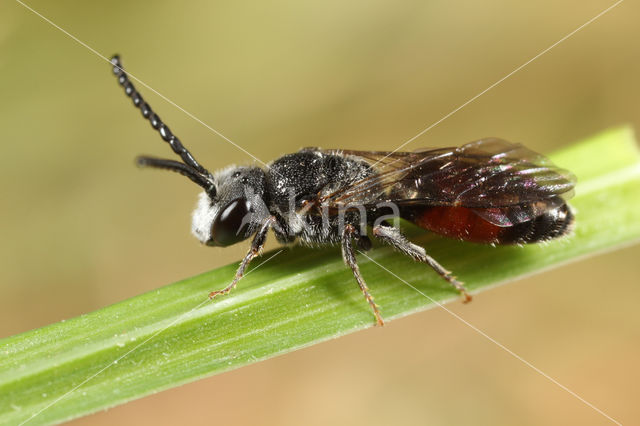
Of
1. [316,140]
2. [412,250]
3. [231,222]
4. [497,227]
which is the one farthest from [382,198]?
[316,140]

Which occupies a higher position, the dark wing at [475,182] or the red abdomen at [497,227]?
the dark wing at [475,182]

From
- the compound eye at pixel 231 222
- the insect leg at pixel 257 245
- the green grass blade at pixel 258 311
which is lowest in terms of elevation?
the green grass blade at pixel 258 311

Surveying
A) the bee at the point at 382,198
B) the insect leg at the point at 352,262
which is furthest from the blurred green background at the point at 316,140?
the insect leg at the point at 352,262

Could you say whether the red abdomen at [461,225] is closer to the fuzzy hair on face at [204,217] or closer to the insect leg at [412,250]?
the insect leg at [412,250]

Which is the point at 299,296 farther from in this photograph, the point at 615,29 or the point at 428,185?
the point at 615,29

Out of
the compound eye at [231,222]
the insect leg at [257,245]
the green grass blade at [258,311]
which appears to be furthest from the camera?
the compound eye at [231,222]

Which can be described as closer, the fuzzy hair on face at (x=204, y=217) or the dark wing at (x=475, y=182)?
the dark wing at (x=475, y=182)
